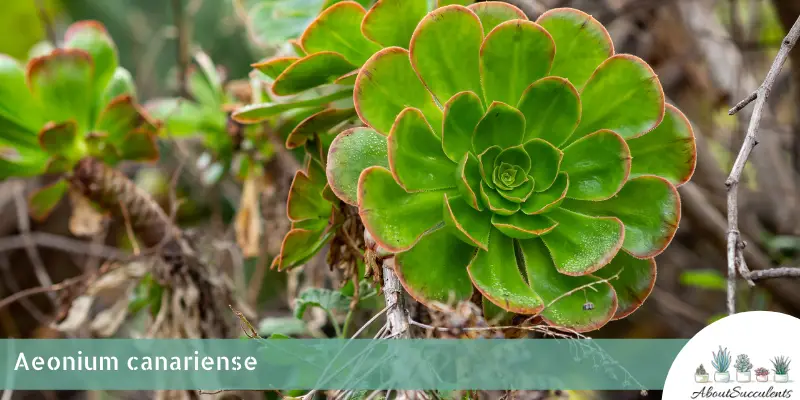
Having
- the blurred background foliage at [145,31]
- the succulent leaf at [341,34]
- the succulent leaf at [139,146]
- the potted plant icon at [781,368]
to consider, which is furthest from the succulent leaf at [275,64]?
the blurred background foliage at [145,31]

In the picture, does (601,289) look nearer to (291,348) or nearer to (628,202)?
(628,202)

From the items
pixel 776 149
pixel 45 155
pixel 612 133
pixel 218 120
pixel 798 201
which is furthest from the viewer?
pixel 776 149

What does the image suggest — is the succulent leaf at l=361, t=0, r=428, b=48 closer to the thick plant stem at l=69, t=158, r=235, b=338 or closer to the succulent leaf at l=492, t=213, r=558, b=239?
the succulent leaf at l=492, t=213, r=558, b=239

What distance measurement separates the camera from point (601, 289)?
49 cm

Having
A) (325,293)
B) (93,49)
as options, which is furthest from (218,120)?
(325,293)

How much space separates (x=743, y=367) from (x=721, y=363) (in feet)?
0.05

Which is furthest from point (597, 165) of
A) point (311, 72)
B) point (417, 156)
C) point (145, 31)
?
point (145, 31)

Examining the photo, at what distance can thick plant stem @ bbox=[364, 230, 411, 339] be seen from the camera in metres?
0.43

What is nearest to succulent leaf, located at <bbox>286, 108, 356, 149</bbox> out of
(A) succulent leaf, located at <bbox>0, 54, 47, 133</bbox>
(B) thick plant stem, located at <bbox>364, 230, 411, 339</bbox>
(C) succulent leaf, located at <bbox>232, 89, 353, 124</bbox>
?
(C) succulent leaf, located at <bbox>232, 89, 353, 124</bbox>

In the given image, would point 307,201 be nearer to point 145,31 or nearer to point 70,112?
point 70,112

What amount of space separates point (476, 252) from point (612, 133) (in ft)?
0.44

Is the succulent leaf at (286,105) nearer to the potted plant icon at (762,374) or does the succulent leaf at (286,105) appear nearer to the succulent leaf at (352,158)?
the succulent leaf at (352,158)

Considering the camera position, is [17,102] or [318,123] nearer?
[318,123]

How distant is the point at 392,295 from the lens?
0.46 meters
